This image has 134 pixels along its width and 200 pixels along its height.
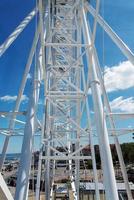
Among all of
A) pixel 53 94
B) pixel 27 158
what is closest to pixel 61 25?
pixel 53 94

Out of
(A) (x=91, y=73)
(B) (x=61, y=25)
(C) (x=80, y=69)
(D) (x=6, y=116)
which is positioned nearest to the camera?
(A) (x=91, y=73)

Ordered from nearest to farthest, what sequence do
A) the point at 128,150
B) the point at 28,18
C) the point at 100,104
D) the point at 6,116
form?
the point at 100,104
the point at 6,116
the point at 28,18
the point at 128,150

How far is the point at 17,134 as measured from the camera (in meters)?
9.19

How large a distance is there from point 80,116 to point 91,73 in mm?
4157

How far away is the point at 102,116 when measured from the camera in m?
6.54

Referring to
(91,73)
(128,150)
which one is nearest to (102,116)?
(91,73)

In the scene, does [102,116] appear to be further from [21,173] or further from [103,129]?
[21,173]

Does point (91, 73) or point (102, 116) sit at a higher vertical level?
point (91, 73)

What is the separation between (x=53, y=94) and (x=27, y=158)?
4.23 metres

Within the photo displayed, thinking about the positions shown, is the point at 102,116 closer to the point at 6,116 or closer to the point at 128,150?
the point at 6,116

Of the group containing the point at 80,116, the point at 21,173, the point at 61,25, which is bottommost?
the point at 21,173

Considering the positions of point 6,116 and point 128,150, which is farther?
point 128,150

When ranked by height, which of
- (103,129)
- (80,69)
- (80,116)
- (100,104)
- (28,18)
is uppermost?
(28,18)

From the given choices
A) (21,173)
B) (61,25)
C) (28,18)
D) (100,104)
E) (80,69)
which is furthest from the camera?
(61,25)
